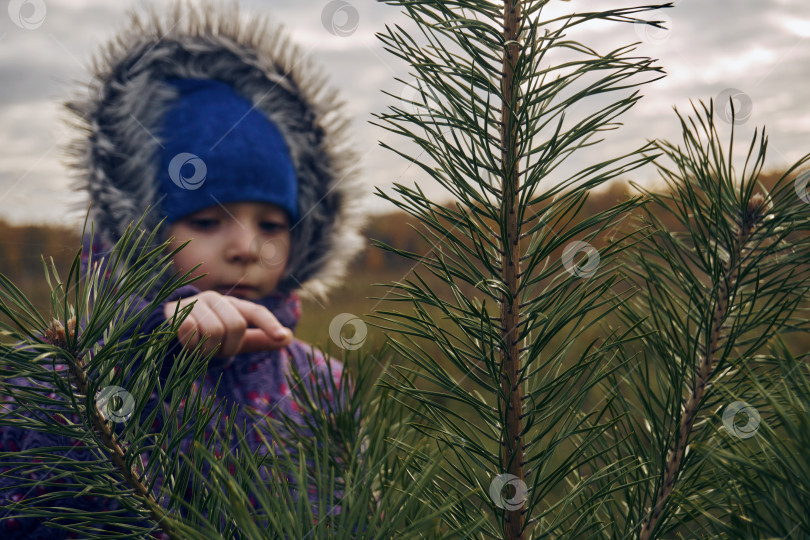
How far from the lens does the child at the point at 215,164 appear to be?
739 mm

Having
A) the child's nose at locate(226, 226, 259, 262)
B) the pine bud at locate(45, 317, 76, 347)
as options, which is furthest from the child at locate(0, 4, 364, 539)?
the pine bud at locate(45, 317, 76, 347)

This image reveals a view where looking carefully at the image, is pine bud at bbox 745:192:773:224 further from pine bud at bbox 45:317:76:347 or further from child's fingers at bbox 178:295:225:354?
child's fingers at bbox 178:295:225:354

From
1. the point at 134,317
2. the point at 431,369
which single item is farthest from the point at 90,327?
the point at 431,369

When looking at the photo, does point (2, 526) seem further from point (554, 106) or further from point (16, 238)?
point (554, 106)

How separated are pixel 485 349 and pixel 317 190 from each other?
2.16 ft

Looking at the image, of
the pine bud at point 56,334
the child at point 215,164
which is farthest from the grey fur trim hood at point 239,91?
the pine bud at point 56,334

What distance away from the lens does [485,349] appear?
0.30m

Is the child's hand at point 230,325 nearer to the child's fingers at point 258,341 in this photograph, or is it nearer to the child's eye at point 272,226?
the child's fingers at point 258,341

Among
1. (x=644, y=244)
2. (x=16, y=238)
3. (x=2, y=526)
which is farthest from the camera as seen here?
(x=16, y=238)

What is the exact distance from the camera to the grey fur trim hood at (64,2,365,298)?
76cm

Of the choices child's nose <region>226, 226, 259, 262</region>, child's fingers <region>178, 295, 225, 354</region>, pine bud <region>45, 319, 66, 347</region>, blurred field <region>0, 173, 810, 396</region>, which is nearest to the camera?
pine bud <region>45, 319, 66, 347</region>

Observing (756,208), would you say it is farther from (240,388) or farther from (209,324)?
(240,388)

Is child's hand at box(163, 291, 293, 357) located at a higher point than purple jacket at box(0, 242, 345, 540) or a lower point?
higher

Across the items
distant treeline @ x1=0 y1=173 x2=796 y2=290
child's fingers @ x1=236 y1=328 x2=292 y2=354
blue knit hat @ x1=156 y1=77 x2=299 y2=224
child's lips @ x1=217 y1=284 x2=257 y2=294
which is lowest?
child's fingers @ x1=236 y1=328 x2=292 y2=354
